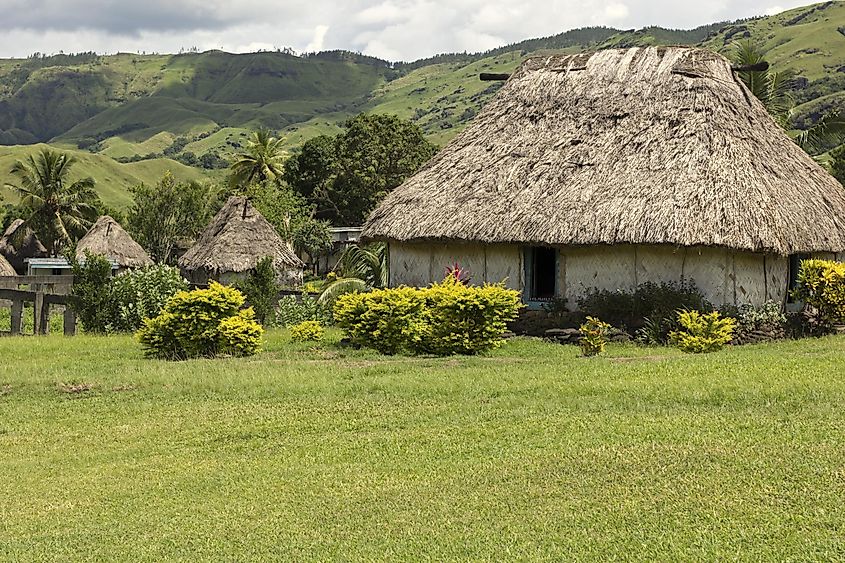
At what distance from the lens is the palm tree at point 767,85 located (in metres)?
31.7

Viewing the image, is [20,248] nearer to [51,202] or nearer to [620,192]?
[51,202]

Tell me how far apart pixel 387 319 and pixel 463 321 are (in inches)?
53.1

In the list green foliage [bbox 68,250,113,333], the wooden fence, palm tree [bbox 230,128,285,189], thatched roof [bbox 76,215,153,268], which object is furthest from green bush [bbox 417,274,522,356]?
palm tree [bbox 230,128,285,189]

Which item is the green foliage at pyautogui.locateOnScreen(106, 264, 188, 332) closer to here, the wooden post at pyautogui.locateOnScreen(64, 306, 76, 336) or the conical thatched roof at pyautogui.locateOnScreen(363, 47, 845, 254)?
the wooden post at pyautogui.locateOnScreen(64, 306, 76, 336)

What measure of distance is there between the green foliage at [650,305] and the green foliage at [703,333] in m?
0.90

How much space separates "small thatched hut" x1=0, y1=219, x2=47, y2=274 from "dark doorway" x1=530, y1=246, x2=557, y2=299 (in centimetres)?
4268

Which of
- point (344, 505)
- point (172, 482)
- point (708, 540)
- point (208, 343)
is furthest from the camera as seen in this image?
point (208, 343)

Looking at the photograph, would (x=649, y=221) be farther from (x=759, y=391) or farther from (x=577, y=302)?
(x=759, y=391)

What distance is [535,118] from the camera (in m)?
23.4

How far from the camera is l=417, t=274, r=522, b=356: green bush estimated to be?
56.9 ft

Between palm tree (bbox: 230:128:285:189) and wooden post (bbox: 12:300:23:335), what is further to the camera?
palm tree (bbox: 230:128:285:189)

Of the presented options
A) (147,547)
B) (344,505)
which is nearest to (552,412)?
(344,505)

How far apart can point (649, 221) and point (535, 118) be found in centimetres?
504

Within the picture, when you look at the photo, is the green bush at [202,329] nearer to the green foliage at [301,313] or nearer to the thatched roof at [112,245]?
the green foliage at [301,313]
